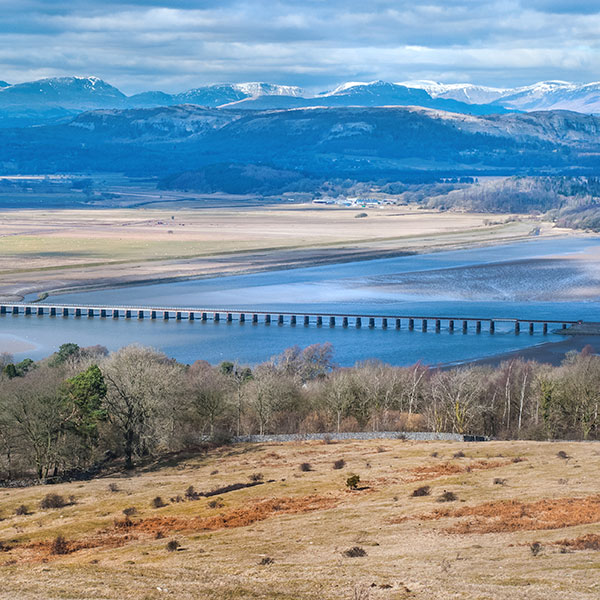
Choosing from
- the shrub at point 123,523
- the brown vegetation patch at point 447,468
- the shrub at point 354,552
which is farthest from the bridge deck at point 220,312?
the shrub at point 354,552

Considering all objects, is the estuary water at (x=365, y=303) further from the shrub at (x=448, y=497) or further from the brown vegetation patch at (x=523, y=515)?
the brown vegetation patch at (x=523, y=515)

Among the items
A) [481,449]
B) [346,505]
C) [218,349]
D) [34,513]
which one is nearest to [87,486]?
[34,513]

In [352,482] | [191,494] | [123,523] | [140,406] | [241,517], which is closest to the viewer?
[241,517]

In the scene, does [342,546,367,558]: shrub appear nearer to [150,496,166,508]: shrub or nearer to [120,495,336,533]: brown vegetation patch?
[120,495,336,533]: brown vegetation patch

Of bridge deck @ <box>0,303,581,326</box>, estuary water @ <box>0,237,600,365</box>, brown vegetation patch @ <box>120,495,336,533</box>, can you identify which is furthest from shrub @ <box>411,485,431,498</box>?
bridge deck @ <box>0,303,581,326</box>

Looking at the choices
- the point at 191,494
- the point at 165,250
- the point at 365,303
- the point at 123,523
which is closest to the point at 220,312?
the point at 365,303

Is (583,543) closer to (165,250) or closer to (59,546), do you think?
(59,546)

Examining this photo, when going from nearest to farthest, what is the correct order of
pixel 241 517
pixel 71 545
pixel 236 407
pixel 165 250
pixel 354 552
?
pixel 354 552 < pixel 71 545 < pixel 241 517 < pixel 236 407 < pixel 165 250
